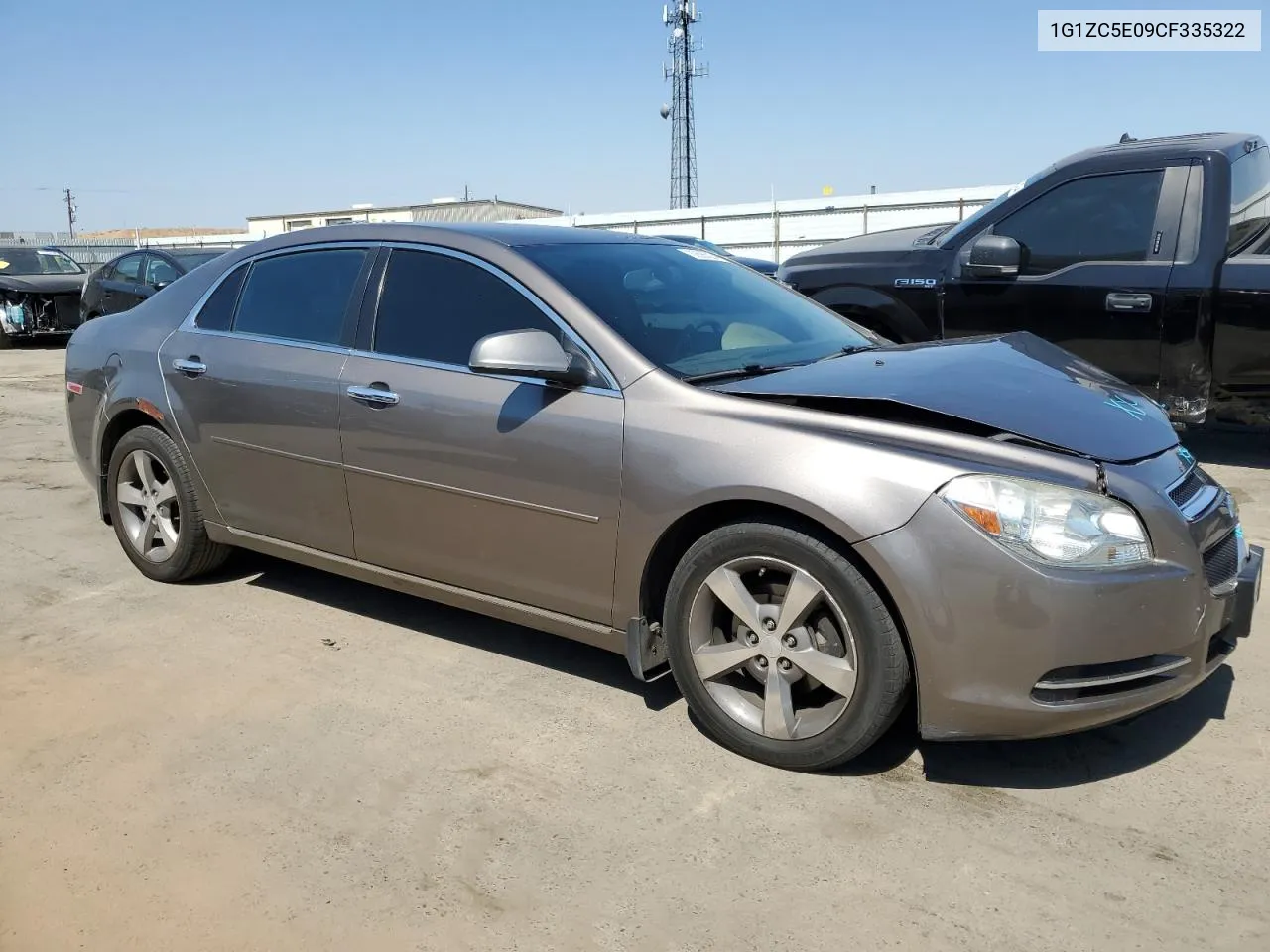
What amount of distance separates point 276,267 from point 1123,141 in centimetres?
535

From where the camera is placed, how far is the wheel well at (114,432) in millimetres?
4719

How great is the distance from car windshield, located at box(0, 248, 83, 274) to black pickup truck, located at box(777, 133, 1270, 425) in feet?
47.9

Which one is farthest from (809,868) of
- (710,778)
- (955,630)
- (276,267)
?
(276,267)

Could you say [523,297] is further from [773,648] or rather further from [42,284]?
[42,284]

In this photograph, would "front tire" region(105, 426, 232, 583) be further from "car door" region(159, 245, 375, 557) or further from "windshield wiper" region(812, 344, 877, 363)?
"windshield wiper" region(812, 344, 877, 363)

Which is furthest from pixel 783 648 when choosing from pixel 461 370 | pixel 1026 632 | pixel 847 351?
pixel 461 370

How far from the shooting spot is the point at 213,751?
3.21 meters

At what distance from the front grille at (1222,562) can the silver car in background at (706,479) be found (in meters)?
0.01

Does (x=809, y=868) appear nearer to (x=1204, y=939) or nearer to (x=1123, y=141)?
(x=1204, y=939)

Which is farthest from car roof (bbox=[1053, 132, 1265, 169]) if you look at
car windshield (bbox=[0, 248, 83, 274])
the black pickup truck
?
car windshield (bbox=[0, 248, 83, 274])

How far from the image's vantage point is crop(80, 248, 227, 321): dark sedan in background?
13.6 m

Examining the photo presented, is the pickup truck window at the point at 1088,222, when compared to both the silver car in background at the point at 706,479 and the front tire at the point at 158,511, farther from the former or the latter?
the front tire at the point at 158,511

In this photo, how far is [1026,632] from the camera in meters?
2.64

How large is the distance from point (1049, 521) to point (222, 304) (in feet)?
11.3
